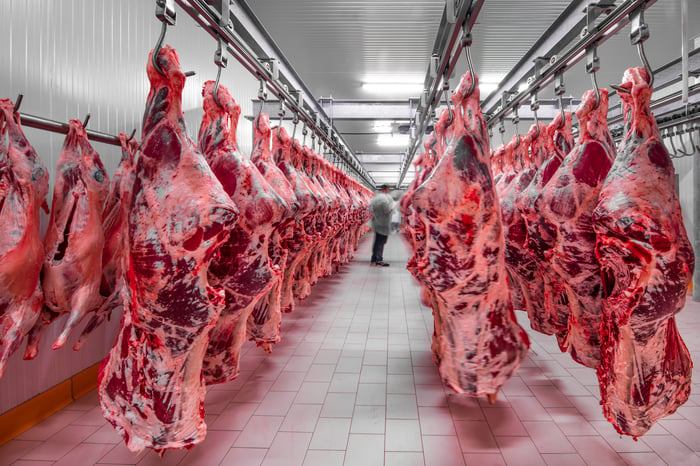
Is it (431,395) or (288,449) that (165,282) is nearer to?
(288,449)

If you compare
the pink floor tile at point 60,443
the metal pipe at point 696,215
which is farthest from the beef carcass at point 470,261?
the metal pipe at point 696,215

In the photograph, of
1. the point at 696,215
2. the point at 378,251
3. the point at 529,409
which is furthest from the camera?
the point at 378,251

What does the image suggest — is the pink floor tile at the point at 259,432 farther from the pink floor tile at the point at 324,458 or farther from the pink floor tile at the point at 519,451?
the pink floor tile at the point at 519,451

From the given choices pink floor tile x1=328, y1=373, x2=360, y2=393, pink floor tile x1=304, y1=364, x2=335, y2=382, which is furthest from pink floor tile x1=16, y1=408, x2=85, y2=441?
pink floor tile x1=328, y1=373, x2=360, y2=393

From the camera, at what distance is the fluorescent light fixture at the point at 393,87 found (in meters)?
6.21

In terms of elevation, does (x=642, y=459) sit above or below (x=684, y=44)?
below

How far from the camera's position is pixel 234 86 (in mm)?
4664

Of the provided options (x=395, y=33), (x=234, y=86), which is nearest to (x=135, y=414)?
(x=234, y=86)

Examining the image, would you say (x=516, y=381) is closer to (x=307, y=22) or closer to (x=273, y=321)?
(x=273, y=321)

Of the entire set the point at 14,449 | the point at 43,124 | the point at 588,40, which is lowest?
the point at 14,449

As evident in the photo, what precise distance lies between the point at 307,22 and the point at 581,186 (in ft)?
11.6

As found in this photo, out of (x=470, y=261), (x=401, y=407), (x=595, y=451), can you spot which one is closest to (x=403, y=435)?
(x=401, y=407)

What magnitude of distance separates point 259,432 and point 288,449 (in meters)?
0.25

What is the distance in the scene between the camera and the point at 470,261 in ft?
6.18
